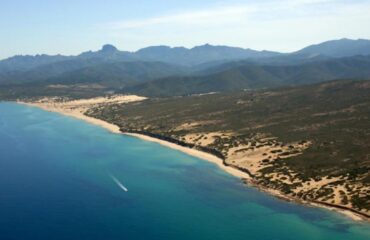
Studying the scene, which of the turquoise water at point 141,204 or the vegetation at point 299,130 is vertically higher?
the vegetation at point 299,130

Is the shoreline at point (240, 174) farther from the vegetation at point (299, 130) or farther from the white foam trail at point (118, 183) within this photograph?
the white foam trail at point (118, 183)

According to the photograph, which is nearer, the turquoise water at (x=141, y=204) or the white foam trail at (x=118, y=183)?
the turquoise water at (x=141, y=204)

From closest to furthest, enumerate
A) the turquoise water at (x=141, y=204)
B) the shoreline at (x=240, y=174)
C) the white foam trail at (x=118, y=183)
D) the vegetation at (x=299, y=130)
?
the turquoise water at (x=141, y=204), the shoreline at (x=240, y=174), the vegetation at (x=299, y=130), the white foam trail at (x=118, y=183)

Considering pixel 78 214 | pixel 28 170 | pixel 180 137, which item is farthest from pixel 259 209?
pixel 180 137

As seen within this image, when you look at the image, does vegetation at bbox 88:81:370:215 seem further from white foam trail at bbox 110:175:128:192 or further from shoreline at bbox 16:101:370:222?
white foam trail at bbox 110:175:128:192

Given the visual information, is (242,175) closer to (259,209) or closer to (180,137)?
(259,209)

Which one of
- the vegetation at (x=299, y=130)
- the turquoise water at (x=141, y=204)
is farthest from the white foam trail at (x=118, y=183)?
the vegetation at (x=299, y=130)

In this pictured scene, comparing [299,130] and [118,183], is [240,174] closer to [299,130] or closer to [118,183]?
[118,183]

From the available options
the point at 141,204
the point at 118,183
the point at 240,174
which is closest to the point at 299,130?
the point at 240,174

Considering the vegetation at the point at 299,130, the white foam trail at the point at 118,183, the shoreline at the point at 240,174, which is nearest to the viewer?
the shoreline at the point at 240,174
